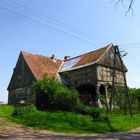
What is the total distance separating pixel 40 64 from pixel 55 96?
34.2 feet

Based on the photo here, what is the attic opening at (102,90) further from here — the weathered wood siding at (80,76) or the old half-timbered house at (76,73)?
the weathered wood siding at (80,76)

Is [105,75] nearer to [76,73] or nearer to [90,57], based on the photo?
[90,57]

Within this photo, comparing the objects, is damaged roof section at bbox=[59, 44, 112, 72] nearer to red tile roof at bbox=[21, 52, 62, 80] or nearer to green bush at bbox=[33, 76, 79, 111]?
red tile roof at bbox=[21, 52, 62, 80]

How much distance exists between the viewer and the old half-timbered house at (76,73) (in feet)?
133

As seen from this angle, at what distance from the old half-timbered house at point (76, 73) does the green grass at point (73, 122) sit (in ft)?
30.5

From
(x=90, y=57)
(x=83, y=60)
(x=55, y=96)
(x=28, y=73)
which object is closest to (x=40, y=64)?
(x=28, y=73)

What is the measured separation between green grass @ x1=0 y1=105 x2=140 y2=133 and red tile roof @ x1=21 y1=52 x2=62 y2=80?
11.1 metres

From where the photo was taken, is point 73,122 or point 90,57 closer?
point 73,122

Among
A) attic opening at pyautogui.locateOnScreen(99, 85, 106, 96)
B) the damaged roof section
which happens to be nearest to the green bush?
attic opening at pyautogui.locateOnScreen(99, 85, 106, 96)

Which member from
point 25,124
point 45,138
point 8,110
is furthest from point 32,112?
point 45,138

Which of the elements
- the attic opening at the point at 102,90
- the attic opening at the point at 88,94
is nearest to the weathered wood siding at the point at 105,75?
the attic opening at the point at 102,90

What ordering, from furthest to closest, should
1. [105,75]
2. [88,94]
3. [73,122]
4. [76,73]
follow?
[76,73], [88,94], [105,75], [73,122]

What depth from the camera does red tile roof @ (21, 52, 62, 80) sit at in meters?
41.8

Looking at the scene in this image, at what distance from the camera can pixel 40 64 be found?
4384 centimetres
